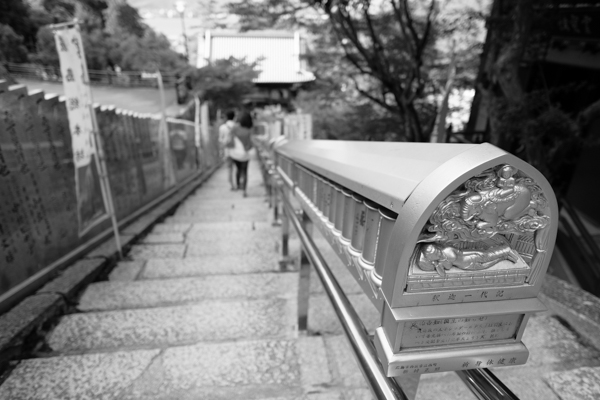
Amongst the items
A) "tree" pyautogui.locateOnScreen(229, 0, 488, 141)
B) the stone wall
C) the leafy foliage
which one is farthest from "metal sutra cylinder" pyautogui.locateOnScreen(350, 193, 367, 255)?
the leafy foliage

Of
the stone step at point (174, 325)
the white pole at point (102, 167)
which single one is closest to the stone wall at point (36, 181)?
the white pole at point (102, 167)

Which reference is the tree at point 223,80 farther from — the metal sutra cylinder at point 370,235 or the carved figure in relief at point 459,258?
the carved figure in relief at point 459,258

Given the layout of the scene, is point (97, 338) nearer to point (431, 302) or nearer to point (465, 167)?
point (431, 302)

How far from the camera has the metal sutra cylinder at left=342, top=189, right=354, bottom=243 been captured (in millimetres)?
1136

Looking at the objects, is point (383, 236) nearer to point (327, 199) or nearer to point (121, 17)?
point (327, 199)

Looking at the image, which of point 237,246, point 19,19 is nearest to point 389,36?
point 237,246

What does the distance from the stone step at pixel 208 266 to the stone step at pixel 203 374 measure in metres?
1.22

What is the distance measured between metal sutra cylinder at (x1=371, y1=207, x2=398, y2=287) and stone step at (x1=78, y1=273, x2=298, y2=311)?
170 centimetres

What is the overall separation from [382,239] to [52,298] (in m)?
2.49

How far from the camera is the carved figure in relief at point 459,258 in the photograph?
72 cm

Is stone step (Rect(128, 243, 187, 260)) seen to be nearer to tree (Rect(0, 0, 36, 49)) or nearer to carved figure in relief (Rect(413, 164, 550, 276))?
carved figure in relief (Rect(413, 164, 550, 276))

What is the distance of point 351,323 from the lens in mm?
1107

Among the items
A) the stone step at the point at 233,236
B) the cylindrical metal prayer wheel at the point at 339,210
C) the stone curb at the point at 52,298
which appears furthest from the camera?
the stone step at the point at 233,236

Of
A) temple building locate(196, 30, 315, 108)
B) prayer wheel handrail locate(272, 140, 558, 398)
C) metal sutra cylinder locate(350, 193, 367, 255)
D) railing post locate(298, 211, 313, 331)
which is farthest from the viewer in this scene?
temple building locate(196, 30, 315, 108)
